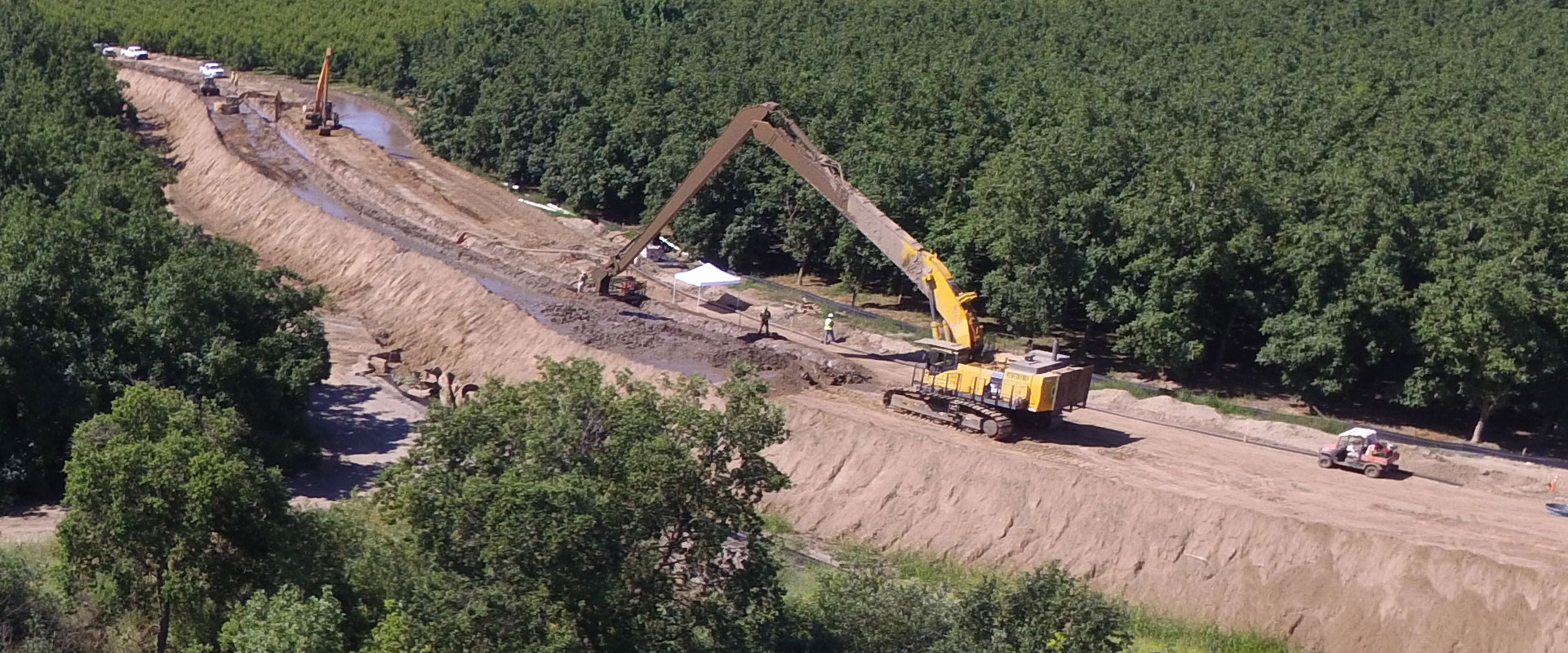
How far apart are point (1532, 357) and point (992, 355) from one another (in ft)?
51.4

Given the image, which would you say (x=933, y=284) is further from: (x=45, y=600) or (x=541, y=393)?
(x=45, y=600)

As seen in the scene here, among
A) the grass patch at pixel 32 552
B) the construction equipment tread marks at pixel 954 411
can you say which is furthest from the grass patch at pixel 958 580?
the grass patch at pixel 32 552

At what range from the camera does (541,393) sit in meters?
24.6

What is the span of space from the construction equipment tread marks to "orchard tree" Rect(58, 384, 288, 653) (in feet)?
65.8

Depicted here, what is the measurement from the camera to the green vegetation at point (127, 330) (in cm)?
3703

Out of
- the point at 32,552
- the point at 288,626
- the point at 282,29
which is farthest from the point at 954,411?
the point at 282,29

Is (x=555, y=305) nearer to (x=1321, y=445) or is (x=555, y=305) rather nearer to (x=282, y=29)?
(x=1321, y=445)

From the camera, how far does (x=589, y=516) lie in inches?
867

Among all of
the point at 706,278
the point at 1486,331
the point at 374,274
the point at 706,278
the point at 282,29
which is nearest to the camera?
the point at 1486,331

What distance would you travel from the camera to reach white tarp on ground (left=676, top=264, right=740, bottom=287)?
54875mm

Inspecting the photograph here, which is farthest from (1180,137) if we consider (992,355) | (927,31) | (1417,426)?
(927,31)

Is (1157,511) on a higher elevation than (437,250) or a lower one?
lower

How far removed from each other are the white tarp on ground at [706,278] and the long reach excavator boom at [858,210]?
5.46m

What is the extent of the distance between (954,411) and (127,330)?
69.4 feet
